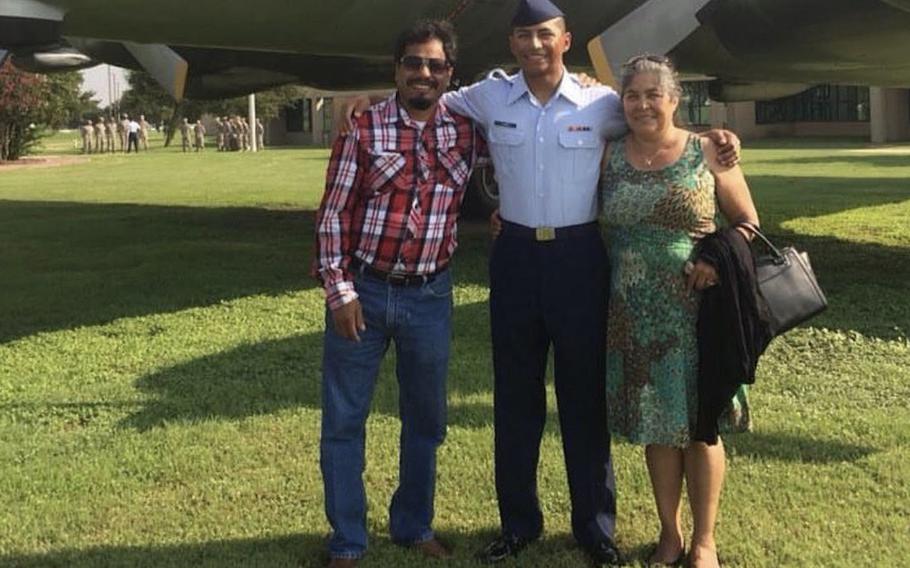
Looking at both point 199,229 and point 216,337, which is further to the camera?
point 199,229

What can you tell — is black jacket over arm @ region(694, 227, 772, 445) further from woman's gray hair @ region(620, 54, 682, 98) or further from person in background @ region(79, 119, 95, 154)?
person in background @ region(79, 119, 95, 154)

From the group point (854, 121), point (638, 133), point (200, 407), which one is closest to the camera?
point (638, 133)

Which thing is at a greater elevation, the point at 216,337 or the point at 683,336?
the point at 683,336

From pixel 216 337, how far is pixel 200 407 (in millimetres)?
1563

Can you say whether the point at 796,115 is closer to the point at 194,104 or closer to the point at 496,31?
the point at 194,104

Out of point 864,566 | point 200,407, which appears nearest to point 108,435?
point 200,407

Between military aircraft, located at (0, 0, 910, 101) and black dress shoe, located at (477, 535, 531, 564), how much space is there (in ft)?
14.5

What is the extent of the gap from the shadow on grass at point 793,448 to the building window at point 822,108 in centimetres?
4372

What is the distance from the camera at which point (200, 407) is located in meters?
5.08

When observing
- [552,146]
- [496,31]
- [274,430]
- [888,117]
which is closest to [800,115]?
[888,117]

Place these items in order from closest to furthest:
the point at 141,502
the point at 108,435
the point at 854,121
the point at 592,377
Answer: the point at 592,377 < the point at 141,502 < the point at 108,435 < the point at 854,121

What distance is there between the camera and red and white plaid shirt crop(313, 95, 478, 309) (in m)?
3.27

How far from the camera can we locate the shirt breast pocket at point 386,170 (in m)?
3.27

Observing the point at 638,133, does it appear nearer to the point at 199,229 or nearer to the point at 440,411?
the point at 440,411
